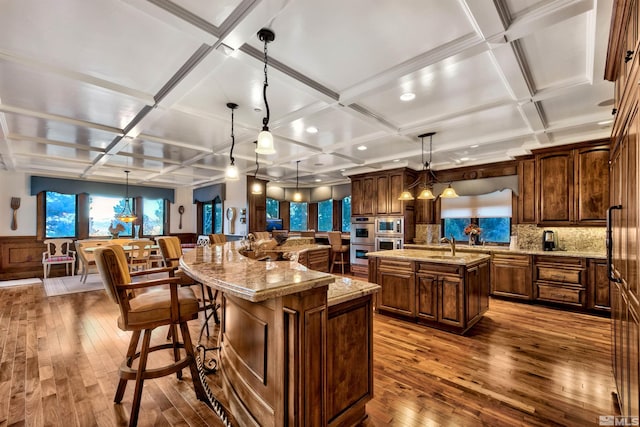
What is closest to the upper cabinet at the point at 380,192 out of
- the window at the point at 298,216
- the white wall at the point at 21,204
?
the window at the point at 298,216

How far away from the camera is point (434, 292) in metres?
3.53

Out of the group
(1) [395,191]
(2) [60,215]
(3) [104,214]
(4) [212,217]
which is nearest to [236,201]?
(4) [212,217]

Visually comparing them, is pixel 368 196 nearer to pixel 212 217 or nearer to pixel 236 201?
pixel 236 201

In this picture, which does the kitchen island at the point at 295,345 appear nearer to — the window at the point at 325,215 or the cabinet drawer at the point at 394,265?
the cabinet drawer at the point at 394,265

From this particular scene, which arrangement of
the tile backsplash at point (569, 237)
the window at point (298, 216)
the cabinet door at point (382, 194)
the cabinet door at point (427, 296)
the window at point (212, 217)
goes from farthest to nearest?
1. the window at point (298, 216)
2. the window at point (212, 217)
3. the cabinet door at point (382, 194)
4. the tile backsplash at point (569, 237)
5. the cabinet door at point (427, 296)

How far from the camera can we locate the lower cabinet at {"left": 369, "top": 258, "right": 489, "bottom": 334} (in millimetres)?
3354

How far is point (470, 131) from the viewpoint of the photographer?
4195 mm

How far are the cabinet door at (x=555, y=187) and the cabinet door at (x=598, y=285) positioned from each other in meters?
0.70

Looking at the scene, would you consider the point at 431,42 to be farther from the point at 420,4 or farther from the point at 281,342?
the point at 281,342

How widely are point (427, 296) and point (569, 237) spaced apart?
3.14 meters

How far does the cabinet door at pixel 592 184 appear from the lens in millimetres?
4141

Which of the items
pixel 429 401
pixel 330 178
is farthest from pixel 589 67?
pixel 330 178

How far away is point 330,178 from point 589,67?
6.21 m

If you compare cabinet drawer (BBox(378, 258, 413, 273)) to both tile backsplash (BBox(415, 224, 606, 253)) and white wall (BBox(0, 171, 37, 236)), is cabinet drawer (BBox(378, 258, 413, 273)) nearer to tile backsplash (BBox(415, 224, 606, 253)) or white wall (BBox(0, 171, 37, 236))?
tile backsplash (BBox(415, 224, 606, 253))
